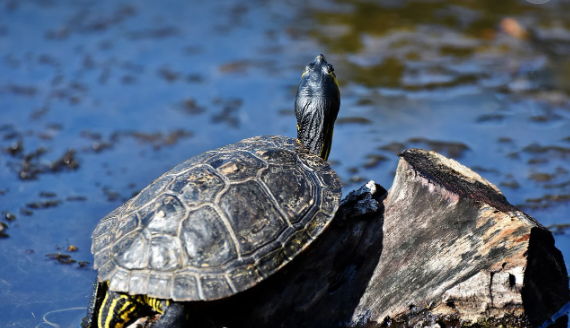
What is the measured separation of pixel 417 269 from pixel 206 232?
4.94ft

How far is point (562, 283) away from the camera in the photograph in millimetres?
3953

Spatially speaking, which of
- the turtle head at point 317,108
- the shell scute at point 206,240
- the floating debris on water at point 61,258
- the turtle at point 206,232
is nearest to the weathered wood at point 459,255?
the turtle at point 206,232

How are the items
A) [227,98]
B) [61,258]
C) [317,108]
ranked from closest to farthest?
[317,108] < [61,258] < [227,98]

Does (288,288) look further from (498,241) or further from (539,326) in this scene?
(539,326)

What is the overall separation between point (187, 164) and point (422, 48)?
24.3 ft

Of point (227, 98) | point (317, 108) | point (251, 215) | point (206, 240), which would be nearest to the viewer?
point (206, 240)

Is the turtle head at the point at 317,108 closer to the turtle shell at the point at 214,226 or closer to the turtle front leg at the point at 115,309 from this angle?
the turtle shell at the point at 214,226

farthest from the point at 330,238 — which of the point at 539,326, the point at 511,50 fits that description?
the point at 511,50

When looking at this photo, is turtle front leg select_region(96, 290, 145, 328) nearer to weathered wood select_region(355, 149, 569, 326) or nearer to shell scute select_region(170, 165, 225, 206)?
shell scute select_region(170, 165, 225, 206)

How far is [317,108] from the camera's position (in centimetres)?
455

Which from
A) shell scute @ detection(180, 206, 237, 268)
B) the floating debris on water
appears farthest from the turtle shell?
the floating debris on water

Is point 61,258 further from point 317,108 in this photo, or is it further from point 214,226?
point 317,108

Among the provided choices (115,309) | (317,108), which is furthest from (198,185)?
(317,108)

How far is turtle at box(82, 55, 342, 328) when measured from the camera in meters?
3.34
